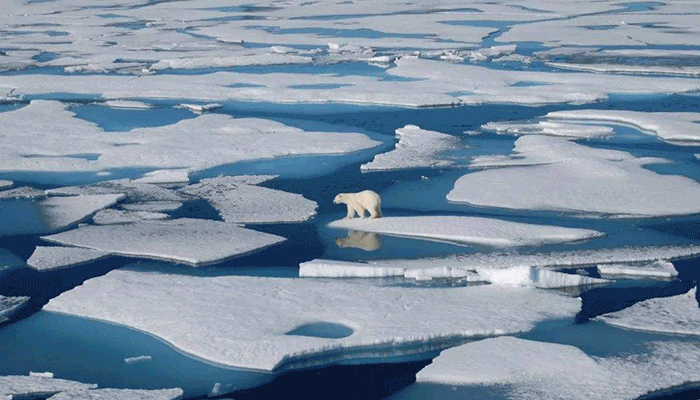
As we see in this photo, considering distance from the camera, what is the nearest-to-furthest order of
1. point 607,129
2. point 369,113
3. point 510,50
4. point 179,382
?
point 179,382 → point 607,129 → point 369,113 → point 510,50

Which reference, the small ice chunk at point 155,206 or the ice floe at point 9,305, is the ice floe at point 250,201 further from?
the ice floe at point 9,305

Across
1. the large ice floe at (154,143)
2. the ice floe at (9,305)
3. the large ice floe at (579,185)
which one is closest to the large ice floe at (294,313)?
the ice floe at (9,305)

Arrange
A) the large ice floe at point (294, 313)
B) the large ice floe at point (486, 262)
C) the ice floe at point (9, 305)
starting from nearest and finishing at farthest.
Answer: the large ice floe at point (294, 313) < the ice floe at point (9, 305) < the large ice floe at point (486, 262)

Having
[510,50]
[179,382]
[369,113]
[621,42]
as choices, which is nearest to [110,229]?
[179,382]

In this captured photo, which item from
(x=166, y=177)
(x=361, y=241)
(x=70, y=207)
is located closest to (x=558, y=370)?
(x=361, y=241)

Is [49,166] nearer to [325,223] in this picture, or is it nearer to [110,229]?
[110,229]

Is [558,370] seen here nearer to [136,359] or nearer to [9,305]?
[136,359]

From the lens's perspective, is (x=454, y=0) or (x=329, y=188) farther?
(x=454, y=0)
